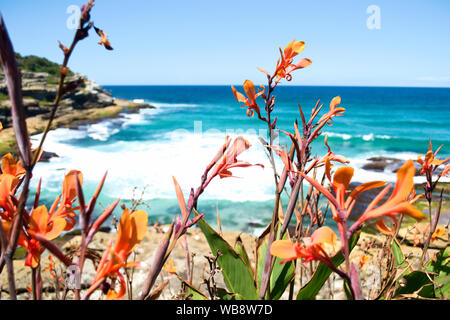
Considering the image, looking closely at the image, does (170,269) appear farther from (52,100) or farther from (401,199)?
(52,100)

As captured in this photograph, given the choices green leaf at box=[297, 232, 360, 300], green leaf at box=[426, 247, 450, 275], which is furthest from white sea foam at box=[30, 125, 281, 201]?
green leaf at box=[297, 232, 360, 300]

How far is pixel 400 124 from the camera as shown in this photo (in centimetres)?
2138

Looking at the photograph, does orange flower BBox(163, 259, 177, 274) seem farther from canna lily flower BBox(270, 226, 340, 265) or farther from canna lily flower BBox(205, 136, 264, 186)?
canna lily flower BBox(270, 226, 340, 265)

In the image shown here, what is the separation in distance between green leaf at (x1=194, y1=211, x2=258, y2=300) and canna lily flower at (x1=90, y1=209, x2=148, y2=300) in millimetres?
380

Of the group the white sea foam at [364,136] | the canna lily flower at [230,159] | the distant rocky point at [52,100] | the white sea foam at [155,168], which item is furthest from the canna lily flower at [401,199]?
the white sea foam at [364,136]

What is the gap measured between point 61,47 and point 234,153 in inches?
11.6

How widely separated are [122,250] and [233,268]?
1.51 feet

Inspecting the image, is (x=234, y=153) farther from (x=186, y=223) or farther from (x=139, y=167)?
(x=139, y=167)

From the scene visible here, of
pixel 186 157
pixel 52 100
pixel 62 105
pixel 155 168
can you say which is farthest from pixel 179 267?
pixel 62 105

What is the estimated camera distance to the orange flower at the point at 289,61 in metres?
0.68

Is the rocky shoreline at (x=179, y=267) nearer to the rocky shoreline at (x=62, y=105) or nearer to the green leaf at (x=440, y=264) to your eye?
the green leaf at (x=440, y=264)

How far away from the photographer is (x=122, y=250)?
1.19 ft

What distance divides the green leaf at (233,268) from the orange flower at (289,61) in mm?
397

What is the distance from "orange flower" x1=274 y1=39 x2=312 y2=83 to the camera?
2.23 feet
